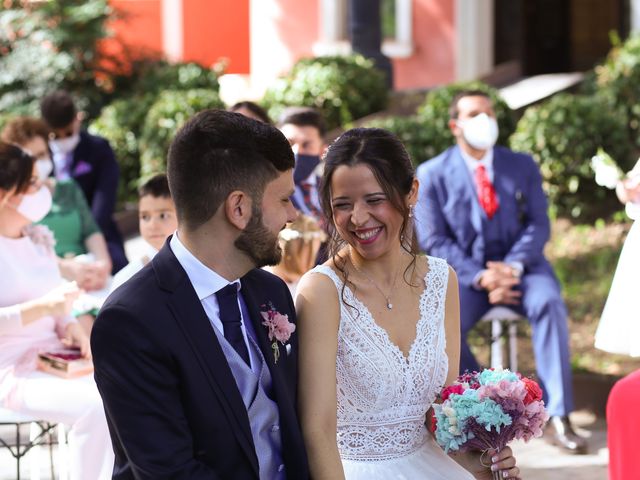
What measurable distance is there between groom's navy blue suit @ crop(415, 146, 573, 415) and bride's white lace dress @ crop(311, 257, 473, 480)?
2.86 meters

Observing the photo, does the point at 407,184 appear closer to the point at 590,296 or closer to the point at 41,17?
the point at 590,296

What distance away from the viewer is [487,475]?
3.62m

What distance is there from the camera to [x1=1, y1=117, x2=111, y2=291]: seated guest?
7023 millimetres

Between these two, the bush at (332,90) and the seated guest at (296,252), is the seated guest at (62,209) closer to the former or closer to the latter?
the seated guest at (296,252)

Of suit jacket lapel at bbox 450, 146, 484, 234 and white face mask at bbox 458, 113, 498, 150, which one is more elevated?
white face mask at bbox 458, 113, 498, 150

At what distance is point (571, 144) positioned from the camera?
9.66 meters

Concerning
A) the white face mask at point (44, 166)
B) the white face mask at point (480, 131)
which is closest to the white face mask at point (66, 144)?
the white face mask at point (44, 166)

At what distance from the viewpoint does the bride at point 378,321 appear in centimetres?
366

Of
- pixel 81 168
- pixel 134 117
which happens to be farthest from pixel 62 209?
pixel 134 117

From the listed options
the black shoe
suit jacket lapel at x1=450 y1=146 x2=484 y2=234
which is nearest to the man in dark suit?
suit jacket lapel at x1=450 y1=146 x2=484 y2=234

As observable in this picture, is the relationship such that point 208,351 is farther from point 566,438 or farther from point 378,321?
point 566,438

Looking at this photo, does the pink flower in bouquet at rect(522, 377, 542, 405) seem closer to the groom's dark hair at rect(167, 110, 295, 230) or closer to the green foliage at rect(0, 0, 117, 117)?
the groom's dark hair at rect(167, 110, 295, 230)

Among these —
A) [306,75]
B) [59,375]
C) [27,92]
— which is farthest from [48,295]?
[27,92]

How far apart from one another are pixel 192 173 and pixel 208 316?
15.6 inches
